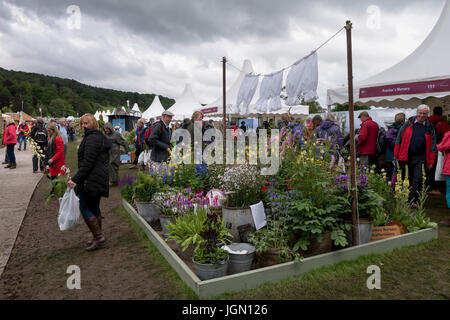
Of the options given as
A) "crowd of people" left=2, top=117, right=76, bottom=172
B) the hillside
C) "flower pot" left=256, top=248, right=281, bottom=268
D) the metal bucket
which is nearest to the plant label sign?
"flower pot" left=256, top=248, right=281, bottom=268

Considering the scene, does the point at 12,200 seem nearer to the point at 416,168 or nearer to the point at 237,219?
the point at 237,219

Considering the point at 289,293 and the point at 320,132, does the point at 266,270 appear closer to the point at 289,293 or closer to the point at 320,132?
the point at 289,293

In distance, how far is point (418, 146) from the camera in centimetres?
555

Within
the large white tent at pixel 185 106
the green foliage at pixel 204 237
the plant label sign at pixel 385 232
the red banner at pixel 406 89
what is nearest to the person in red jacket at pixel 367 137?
the red banner at pixel 406 89

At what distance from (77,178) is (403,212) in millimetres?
4546

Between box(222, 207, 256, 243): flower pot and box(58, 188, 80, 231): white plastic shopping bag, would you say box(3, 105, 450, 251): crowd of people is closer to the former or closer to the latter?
box(58, 188, 80, 231): white plastic shopping bag

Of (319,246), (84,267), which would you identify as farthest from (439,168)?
(84,267)

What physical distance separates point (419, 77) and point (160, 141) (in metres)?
5.44

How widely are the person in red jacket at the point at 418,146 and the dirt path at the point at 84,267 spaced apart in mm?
4756

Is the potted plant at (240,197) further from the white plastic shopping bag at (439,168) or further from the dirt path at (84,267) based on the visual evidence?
the white plastic shopping bag at (439,168)

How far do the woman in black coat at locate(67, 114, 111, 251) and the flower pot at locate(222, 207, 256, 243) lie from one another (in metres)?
1.75

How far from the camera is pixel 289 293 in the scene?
9.55 feet

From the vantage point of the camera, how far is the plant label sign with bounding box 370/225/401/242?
4074 millimetres
